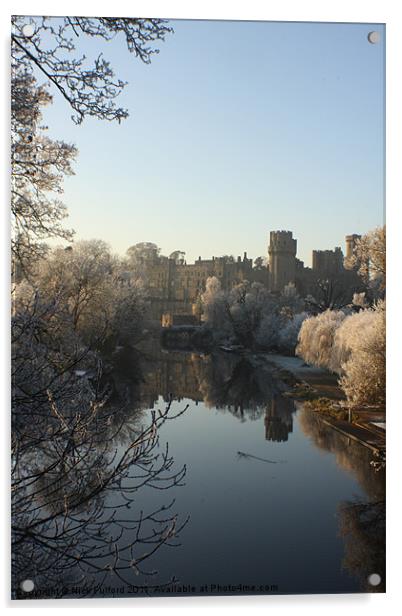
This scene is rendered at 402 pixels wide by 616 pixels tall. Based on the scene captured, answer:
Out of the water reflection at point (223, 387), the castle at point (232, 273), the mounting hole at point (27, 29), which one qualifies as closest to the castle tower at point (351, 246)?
the castle at point (232, 273)

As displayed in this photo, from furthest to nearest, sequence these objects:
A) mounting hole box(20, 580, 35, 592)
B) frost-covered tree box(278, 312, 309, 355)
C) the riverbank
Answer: frost-covered tree box(278, 312, 309, 355), the riverbank, mounting hole box(20, 580, 35, 592)

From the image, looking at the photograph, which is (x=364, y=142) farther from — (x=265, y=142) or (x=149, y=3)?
(x=149, y=3)

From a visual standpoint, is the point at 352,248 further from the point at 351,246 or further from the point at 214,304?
the point at 214,304

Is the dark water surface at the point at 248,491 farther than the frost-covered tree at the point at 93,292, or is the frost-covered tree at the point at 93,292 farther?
the frost-covered tree at the point at 93,292

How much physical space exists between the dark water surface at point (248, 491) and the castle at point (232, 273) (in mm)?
354

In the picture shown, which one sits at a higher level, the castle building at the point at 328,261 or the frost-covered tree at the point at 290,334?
the castle building at the point at 328,261

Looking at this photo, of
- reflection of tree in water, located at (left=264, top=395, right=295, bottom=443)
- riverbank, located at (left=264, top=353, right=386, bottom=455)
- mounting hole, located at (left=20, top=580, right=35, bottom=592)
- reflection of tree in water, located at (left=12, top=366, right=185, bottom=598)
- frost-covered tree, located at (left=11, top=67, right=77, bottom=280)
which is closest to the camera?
reflection of tree in water, located at (left=12, top=366, right=185, bottom=598)

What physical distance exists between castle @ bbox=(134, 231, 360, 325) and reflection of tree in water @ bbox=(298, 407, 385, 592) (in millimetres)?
863

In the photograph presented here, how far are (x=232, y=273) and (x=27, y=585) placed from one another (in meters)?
2.13

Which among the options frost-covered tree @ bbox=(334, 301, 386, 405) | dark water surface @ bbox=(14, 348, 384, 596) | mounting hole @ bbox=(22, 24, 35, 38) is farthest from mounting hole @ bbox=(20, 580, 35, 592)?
mounting hole @ bbox=(22, 24, 35, 38)

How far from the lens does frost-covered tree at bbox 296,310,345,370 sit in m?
3.76

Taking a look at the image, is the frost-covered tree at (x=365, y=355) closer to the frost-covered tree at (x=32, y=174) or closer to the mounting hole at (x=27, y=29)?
the frost-covered tree at (x=32, y=174)

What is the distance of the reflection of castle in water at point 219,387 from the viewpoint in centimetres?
361

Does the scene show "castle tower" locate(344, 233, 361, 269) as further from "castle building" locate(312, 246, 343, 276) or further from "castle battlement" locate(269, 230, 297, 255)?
"castle battlement" locate(269, 230, 297, 255)
